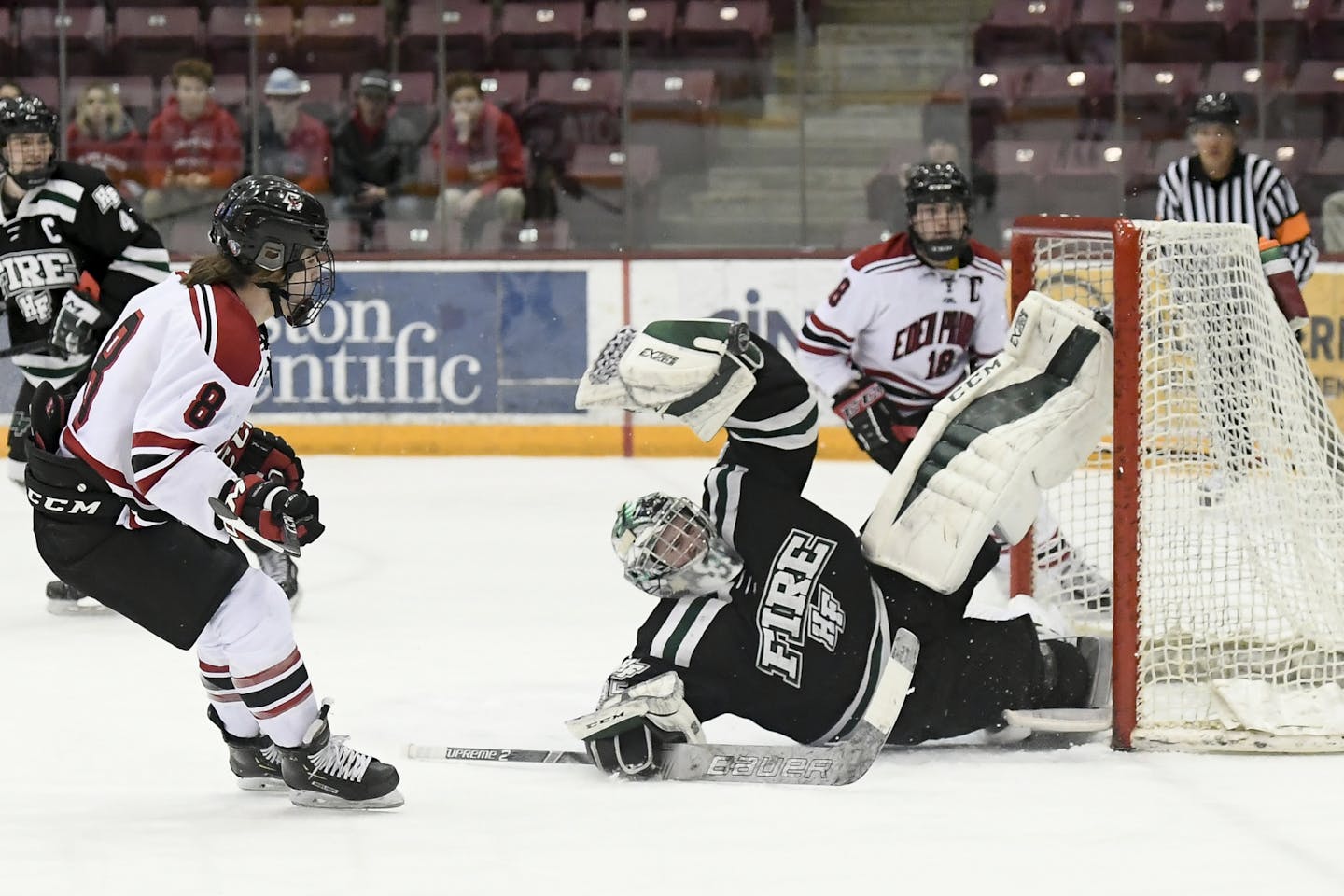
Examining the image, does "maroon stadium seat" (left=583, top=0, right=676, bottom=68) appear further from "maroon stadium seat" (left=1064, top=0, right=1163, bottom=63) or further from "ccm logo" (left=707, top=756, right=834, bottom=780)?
"ccm logo" (left=707, top=756, right=834, bottom=780)

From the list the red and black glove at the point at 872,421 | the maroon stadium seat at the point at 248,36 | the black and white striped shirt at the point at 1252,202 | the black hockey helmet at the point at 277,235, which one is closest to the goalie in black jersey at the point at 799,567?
the black hockey helmet at the point at 277,235

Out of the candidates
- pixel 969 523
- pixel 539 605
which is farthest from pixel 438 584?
pixel 969 523

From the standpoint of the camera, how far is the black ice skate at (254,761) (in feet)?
10.3

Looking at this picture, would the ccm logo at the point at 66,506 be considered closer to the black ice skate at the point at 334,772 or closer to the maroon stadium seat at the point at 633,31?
the black ice skate at the point at 334,772

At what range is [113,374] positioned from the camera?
2908mm

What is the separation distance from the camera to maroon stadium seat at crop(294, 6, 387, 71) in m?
8.15

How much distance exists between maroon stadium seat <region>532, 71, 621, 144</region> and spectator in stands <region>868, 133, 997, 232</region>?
104 cm

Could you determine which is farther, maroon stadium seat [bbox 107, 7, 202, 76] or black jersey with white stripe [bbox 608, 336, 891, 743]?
maroon stadium seat [bbox 107, 7, 202, 76]

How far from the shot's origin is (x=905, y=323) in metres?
4.85

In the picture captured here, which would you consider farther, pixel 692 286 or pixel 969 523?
pixel 692 286

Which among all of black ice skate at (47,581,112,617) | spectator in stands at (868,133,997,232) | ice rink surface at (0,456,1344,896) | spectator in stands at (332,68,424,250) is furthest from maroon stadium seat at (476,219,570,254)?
ice rink surface at (0,456,1344,896)

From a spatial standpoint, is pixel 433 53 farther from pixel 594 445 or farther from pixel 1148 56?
pixel 1148 56

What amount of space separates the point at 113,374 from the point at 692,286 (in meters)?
5.11

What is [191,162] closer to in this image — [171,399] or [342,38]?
[342,38]
